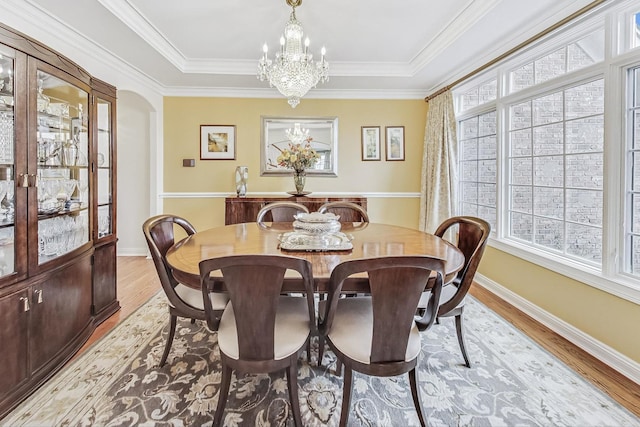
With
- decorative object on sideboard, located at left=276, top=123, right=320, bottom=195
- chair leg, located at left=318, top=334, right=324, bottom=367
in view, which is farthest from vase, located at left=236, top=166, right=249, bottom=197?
chair leg, located at left=318, top=334, right=324, bottom=367

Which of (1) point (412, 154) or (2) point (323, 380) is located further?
(1) point (412, 154)

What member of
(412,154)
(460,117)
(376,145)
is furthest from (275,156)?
(460,117)

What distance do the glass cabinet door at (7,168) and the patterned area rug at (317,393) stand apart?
0.80m

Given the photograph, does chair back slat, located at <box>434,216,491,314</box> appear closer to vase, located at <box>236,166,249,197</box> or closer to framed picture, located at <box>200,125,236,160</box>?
vase, located at <box>236,166,249,197</box>

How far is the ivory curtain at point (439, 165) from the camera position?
402 centimetres

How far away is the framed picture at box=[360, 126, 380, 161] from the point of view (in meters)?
4.70

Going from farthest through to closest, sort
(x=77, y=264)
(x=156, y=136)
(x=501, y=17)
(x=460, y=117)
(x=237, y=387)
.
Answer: (x=156, y=136), (x=460, y=117), (x=501, y=17), (x=77, y=264), (x=237, y=387)

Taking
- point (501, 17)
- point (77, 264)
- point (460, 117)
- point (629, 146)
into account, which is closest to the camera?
point (629, 146)

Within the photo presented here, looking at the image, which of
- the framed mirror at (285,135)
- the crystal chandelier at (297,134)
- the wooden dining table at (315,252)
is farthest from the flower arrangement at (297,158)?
the wooden dining table at (315,252)

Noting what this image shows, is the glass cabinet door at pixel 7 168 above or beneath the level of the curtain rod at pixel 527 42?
beneath

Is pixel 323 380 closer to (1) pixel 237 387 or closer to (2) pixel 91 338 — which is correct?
(1) pixel 237 387

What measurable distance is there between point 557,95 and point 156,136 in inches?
187

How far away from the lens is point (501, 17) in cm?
254

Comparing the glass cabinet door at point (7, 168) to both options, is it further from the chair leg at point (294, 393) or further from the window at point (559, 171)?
the window at point (559, 171)
